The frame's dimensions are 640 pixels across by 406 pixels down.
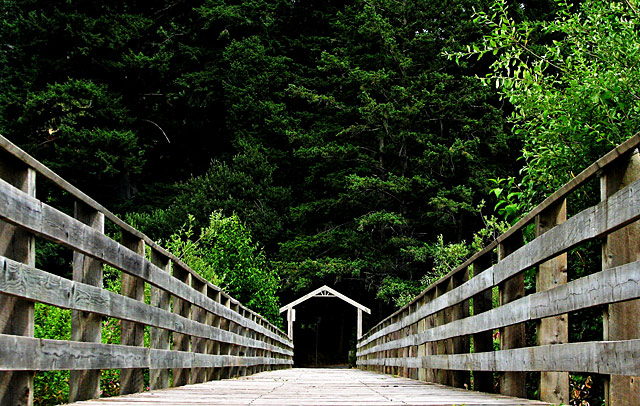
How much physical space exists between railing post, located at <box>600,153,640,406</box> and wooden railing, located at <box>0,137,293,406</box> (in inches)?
104

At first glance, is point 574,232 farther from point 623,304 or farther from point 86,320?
point 86,320

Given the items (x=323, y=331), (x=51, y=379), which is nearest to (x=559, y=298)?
(x=51, y=379)

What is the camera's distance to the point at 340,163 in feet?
117

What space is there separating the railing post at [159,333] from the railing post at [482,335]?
7.99 feet

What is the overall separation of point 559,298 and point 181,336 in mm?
3956

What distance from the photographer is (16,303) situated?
3.69 m

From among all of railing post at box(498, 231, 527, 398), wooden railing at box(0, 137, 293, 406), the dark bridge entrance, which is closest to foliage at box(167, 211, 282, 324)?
the dark bridge entrance

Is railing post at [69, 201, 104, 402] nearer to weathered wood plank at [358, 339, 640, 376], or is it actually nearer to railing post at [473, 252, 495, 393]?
weathered wood plank at [358, 339, 640, 376]

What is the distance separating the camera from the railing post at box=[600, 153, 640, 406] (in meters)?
3.62

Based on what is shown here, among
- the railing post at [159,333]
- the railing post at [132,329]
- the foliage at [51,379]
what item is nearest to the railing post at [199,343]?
the railing post at [159,333]

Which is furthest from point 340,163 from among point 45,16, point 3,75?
point 3,75

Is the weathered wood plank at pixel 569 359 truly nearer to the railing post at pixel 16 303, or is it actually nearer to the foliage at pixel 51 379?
the railing post at pixel 16 303

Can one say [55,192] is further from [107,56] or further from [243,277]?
[243,277]

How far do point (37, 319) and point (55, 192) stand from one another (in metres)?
24.6
